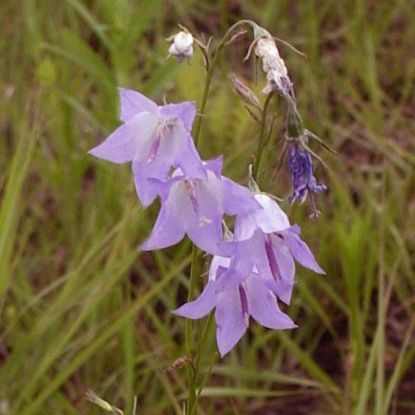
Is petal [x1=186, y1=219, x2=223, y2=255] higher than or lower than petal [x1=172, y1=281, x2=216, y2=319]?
higher

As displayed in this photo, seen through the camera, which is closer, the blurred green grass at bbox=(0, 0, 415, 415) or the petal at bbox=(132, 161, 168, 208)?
the petal at bbox=(132, 161, 168, 208)

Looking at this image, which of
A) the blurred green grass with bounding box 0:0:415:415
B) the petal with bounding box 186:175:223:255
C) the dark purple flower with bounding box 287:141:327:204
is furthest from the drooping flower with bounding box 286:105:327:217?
the blurred green grass with bounding box 0:0:415:415

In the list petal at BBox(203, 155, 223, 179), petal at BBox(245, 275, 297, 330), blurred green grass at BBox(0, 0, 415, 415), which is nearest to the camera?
petal at BBox(203, 155, 223, 179)

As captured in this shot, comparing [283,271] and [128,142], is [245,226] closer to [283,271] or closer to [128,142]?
[283,271]

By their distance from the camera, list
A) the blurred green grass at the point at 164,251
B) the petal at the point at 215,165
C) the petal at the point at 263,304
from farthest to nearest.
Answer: the blurred green grass at the point at 164,251 → the petal at the point at 263,304 → the petal at the point at 215,165

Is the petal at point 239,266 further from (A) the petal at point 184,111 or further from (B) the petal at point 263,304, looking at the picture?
(A) the petal at point 184,111

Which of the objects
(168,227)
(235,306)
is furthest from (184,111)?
(235,306)

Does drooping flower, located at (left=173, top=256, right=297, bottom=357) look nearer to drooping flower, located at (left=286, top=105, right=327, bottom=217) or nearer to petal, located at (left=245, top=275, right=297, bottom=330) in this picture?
petal, located at (left=245, top=275, right=297, bottom=330)

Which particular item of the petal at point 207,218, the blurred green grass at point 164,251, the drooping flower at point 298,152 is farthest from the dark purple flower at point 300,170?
the blurred green grass at point 164,251
